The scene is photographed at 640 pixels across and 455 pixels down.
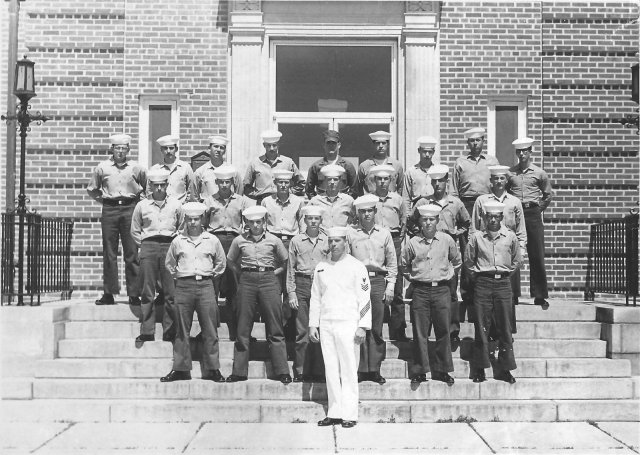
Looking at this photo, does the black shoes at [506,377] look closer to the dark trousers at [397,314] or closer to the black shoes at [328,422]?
the dark trousers at [397,314]

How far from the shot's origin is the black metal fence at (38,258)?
33.6 ft

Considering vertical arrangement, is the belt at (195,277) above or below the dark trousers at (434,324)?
above

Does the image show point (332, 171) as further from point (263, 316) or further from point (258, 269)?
point (263, 316)

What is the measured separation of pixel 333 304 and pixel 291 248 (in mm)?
937

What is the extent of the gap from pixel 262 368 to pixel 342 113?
4821mm

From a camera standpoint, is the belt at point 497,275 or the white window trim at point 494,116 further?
the white window trim at point 494,116

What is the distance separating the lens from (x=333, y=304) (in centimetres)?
873

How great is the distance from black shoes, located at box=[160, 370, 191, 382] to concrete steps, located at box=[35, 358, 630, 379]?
0.15m

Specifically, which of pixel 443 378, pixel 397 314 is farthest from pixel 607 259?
pixel 443 378

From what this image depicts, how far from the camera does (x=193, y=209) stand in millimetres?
9305

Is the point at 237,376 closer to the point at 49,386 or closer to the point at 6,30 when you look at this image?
the point at 49,386

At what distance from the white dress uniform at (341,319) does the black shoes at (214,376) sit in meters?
1.18

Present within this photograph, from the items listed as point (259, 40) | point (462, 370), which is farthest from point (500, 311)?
point (259, 40)

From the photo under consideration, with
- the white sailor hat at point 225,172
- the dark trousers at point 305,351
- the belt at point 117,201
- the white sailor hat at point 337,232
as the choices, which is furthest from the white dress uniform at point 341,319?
the belt at point 117,201
